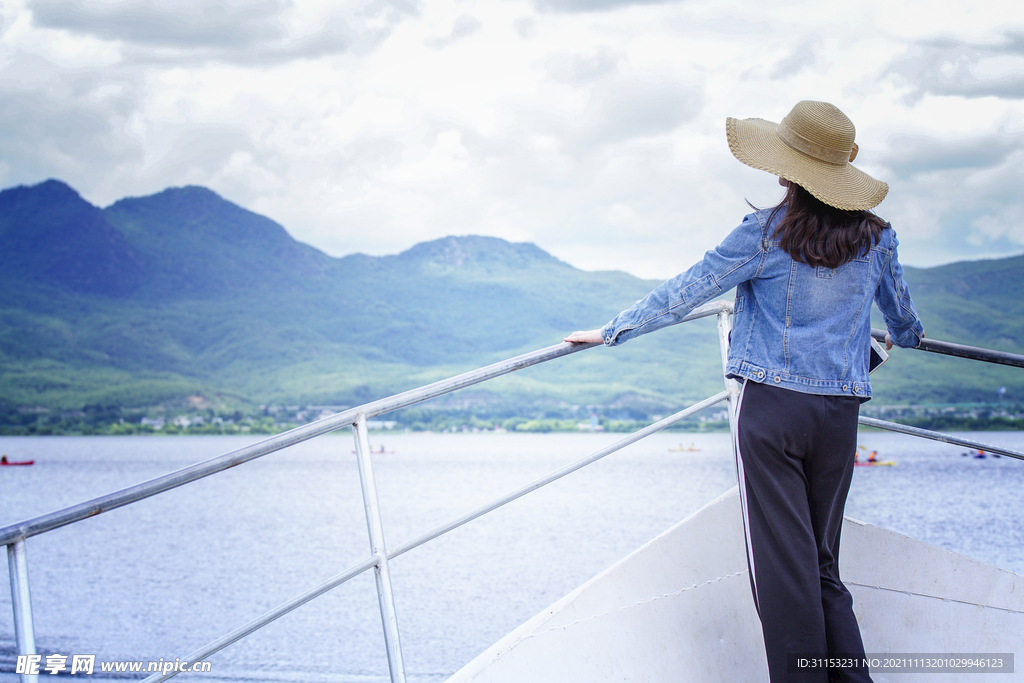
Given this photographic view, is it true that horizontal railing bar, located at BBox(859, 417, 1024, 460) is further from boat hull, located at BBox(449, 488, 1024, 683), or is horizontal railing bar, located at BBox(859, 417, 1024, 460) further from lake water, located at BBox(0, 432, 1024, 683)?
lake water, located at BBox(0, 432, 1024, 683)

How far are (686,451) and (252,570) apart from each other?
5517 centimetres

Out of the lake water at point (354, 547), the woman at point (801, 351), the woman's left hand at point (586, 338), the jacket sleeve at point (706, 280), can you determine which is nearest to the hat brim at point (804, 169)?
the woman at point (801, 351)

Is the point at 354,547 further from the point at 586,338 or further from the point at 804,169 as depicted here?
the point at 804,169

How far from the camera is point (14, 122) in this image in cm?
17150

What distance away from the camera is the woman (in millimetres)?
1463

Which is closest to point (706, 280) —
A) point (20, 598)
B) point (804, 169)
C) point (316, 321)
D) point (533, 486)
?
point (804, 169)

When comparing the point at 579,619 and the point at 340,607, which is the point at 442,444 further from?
the point at 579,619

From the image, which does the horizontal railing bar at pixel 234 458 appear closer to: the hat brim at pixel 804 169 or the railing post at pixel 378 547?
the railing post at pixel 378 547

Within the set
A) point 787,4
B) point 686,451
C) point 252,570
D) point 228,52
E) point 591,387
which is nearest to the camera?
point 252,570

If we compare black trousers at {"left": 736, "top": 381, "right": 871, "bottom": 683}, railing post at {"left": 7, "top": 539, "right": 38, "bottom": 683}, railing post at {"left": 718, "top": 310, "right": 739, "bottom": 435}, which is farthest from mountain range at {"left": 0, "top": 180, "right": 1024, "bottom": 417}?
railing post at {"left": 7, "top": 539, "right": 38, "bottom": 683}

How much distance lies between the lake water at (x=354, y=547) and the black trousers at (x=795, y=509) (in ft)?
16.2

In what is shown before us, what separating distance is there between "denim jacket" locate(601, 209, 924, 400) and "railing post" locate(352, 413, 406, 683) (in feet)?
2.27

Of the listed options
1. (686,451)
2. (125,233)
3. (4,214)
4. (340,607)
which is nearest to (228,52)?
(125,233)

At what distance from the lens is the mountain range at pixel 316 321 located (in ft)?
367
